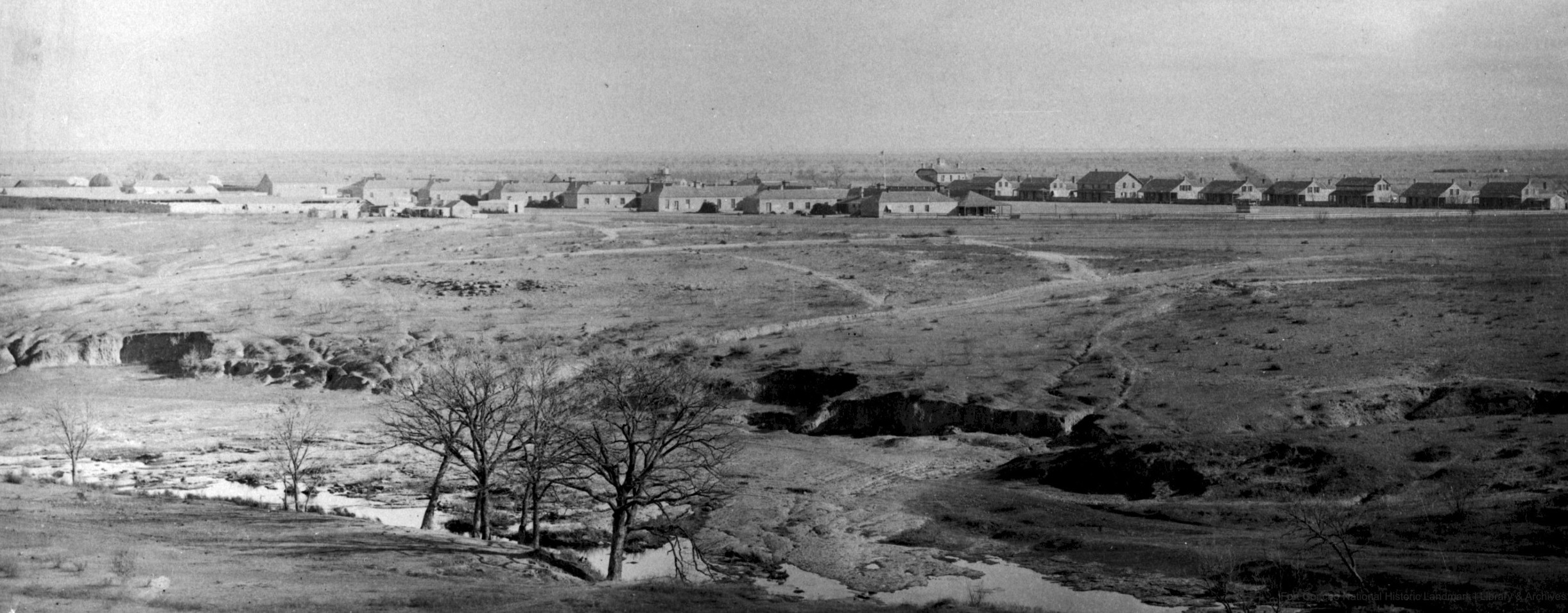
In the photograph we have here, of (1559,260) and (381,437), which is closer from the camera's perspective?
(381,437)

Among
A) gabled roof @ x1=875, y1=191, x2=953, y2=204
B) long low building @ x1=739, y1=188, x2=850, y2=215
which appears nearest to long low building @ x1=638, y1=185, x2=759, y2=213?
long low building @ x1=739, y1=188, x2=850, y2=215

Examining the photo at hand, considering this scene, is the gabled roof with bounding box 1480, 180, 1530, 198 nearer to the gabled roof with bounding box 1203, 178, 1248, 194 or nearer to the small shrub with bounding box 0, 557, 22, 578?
the gabled roof with bounding box 1203, 178, 1248, 194

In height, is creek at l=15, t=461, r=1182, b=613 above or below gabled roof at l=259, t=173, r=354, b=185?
below

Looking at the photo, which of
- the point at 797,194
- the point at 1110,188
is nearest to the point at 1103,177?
the point at 1110,188

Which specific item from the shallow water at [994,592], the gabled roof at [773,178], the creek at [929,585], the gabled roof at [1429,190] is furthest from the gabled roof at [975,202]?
the shallow water at [994,592]

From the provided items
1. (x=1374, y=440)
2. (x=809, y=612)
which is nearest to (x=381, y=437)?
(x=809, y=612)

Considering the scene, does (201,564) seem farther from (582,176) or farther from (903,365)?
(582,176)
